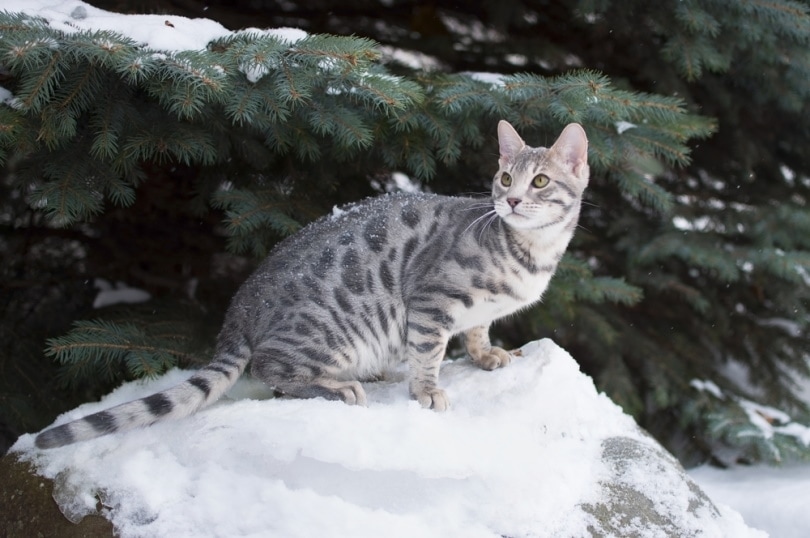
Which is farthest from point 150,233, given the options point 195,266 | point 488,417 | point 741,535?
point 741,535

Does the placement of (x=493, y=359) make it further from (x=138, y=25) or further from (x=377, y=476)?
(x=138, y=25)

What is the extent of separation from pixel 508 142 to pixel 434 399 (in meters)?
0.95

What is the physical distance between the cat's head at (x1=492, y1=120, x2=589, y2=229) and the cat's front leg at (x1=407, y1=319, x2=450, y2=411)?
0.47 metres

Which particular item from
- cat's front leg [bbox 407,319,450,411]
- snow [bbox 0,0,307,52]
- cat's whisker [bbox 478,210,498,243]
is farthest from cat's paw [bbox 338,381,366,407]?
snow [bbox 0,0,307,52]

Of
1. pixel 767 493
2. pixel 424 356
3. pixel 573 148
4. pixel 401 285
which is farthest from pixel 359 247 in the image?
pixel 767 493

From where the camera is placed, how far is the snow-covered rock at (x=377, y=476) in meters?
2.25

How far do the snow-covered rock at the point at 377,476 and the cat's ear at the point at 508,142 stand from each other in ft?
2.85

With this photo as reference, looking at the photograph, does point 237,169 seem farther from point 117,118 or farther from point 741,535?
point 741,535

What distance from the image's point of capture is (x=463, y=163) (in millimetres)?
3941

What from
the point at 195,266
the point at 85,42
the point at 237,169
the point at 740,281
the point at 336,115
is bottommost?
the point at 740,281

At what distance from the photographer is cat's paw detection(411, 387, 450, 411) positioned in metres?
2.76

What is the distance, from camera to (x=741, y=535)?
263 cm

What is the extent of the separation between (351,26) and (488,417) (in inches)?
94.1

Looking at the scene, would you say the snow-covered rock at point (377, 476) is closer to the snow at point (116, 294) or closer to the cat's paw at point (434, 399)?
the cat's paw at point (434, 399)
